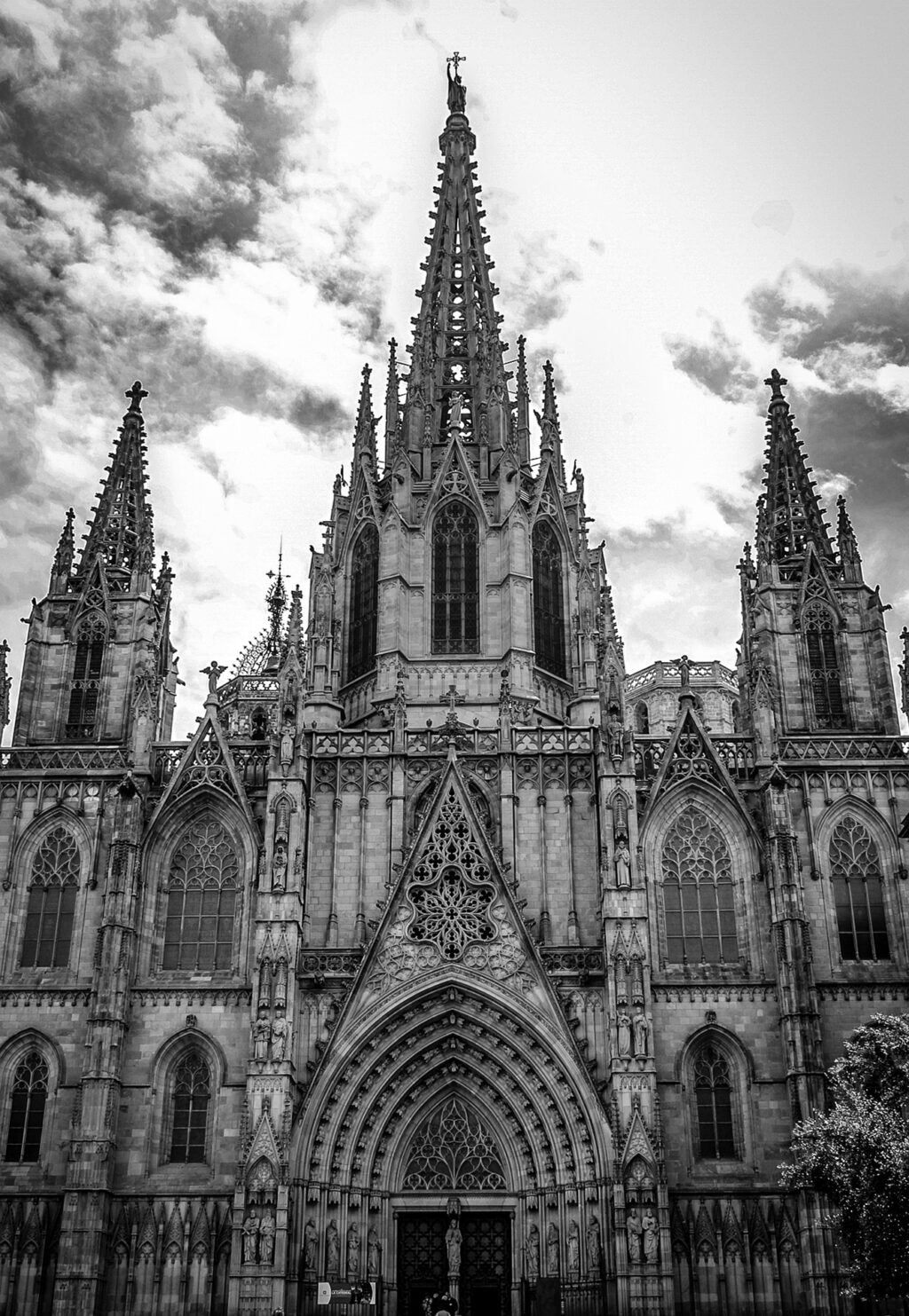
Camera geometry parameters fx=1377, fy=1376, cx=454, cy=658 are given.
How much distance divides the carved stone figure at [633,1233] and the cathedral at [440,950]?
7 centimetres

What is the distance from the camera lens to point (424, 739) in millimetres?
42531

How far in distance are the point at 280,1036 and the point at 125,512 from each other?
850 inches

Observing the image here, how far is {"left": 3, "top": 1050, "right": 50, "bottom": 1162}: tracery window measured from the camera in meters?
38.2

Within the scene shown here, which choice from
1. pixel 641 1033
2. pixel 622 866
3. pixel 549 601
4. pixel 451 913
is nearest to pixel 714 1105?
pixel 641 1033

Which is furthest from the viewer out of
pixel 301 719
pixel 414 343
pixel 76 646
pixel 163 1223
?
pixel 414 343

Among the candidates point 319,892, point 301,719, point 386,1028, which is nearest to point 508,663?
point 301,719

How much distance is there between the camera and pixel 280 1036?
36406 mm

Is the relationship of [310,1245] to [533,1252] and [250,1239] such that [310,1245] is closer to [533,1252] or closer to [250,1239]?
[250,1239]

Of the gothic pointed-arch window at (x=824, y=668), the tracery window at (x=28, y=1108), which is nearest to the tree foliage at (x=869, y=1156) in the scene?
the gothic pointed-arch window at (x=824, y=668)

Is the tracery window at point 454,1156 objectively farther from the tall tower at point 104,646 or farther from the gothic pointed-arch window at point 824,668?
the gothic pointed-arch window at point 824,668

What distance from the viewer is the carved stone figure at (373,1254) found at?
1420 inches

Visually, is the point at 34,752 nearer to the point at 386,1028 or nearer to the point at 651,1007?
the point at 386,1028

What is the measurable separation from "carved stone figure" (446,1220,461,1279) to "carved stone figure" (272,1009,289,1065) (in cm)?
639

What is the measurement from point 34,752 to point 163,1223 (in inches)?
582
